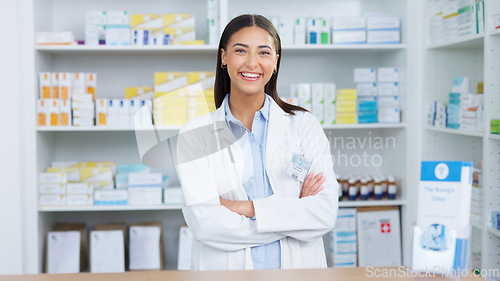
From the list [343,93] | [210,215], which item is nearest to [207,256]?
[210,215]

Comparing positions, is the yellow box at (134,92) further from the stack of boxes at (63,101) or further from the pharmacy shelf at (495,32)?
the pharmacy shelf at (495,32)

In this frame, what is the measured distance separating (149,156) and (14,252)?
1.11 meters

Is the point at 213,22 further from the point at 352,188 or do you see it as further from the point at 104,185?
the point at 352,188

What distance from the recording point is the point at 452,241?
100 cm

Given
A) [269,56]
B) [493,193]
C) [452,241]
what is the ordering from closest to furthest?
1. [452,241]
2. [269,56]
3. [493,193]

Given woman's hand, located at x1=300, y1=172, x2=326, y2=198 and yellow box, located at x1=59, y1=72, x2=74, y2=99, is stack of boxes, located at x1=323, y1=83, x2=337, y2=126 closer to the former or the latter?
woman's hand, located at x1=300, y1=172, x2=326, y2=198

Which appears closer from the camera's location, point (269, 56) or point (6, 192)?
point (269, 56)

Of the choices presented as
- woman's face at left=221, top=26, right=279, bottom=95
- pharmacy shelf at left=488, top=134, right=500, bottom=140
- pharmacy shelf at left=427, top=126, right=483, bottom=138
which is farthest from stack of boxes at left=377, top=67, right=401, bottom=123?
woman's face at left=221, top=26, right=279, bottom=95

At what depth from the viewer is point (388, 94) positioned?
11.2ft

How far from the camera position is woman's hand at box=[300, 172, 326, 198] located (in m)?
1.87

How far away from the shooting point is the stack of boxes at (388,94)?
134 inches

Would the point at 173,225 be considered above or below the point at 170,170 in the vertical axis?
below

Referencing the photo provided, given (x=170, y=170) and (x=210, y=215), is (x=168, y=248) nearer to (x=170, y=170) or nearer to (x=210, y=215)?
(x=170, y=170)

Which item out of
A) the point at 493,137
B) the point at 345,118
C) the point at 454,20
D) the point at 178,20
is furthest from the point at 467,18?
the point at 178,20
